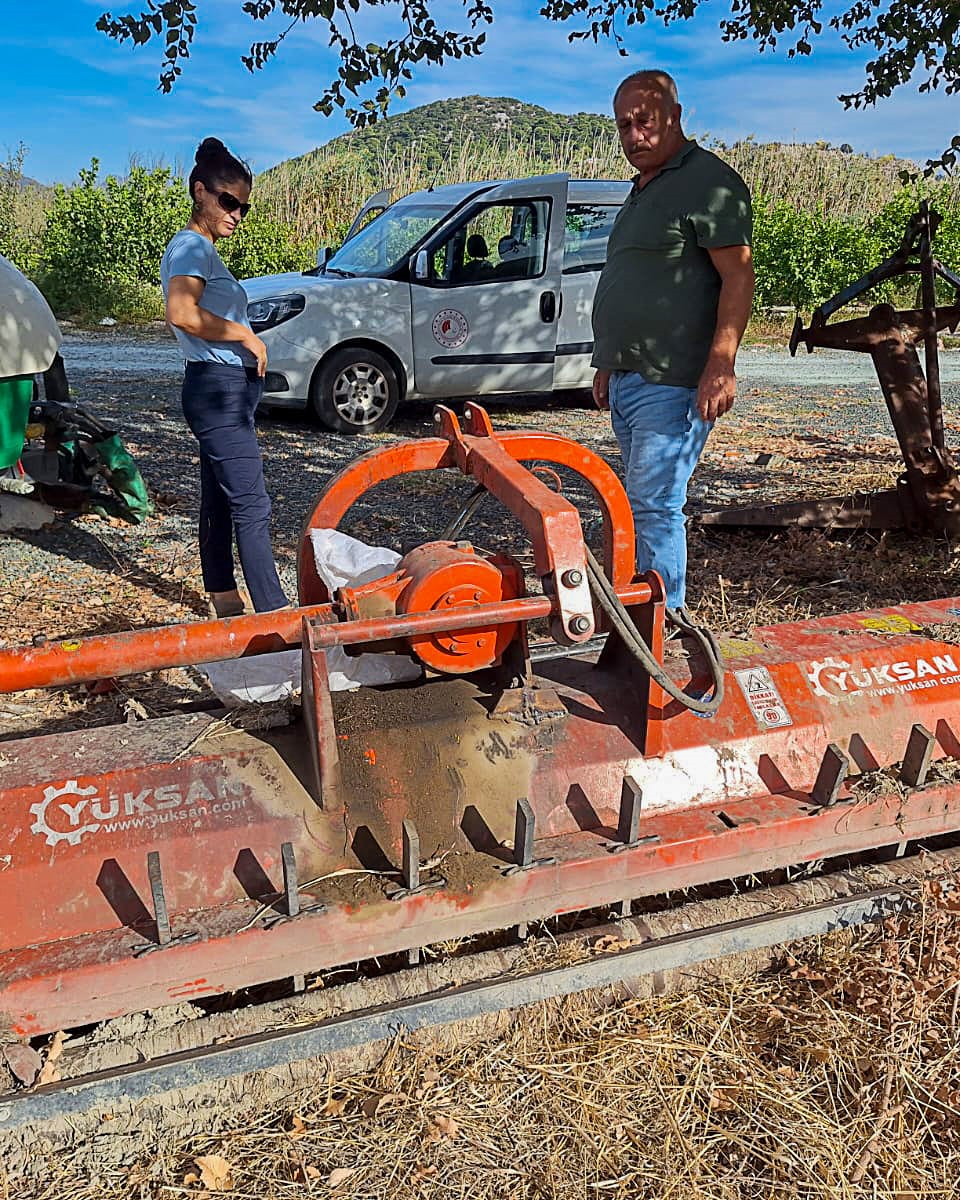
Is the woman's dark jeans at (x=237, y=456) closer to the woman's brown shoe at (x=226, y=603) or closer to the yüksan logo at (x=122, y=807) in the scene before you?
the woman's brown shoe at (x=226, y=603)

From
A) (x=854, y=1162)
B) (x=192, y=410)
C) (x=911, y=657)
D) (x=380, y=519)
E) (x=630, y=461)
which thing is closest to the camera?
(x=854, y=1162)

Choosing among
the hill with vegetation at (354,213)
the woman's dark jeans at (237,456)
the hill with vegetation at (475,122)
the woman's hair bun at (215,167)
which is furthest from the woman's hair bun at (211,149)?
the hill with vegetation at (475,122)

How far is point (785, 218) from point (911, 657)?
18.7 meters

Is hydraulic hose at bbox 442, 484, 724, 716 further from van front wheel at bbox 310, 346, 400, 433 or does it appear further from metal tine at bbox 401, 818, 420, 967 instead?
van front wheel at bbox 310, 346, 400, 433

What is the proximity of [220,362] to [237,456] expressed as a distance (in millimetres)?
369

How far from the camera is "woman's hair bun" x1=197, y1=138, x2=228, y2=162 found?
3522 millimetres

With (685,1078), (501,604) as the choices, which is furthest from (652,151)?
(685,1078)

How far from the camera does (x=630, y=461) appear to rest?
3.41m

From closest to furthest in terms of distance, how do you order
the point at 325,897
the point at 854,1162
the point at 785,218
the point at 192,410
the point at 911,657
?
the point at 854,1162 → the point at 325,897 → the point at 911,657 → the point at 192,410 → the point at 785,218

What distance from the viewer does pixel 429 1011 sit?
Result: 7.41ft

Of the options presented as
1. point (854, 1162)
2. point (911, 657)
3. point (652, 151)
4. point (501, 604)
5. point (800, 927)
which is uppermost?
point (652, 151)

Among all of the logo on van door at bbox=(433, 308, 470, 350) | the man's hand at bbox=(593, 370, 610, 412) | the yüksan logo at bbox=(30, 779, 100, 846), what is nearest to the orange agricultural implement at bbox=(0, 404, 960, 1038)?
the yüksan logo at bbox=(30, 779, 100, 846)

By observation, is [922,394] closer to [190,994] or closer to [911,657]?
[911,657]

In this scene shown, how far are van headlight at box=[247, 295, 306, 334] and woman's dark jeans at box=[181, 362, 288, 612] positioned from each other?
4.55m
